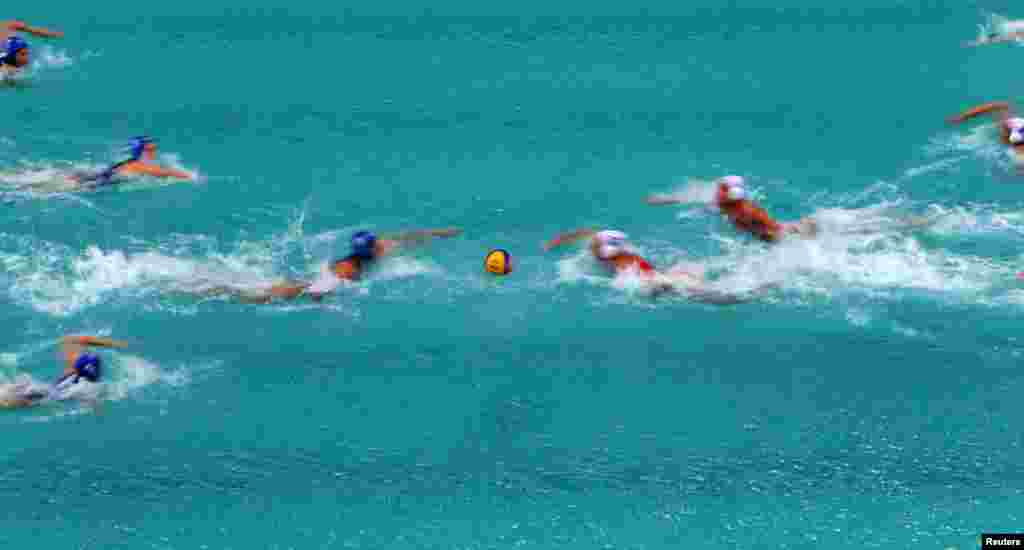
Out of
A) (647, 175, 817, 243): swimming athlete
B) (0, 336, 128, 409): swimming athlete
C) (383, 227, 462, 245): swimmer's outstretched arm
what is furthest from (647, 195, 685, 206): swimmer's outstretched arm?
(0, 336, 128, 409): swimming athlete

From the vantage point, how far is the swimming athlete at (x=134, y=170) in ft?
174

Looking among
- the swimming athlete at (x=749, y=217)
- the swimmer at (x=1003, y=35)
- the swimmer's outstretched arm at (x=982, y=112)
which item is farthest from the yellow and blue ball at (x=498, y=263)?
the swimmer at (x=1003, y=35)

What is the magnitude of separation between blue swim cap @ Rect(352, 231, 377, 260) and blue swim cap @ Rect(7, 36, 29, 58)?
17936 mm

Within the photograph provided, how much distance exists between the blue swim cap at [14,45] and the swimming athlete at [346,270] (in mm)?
15947

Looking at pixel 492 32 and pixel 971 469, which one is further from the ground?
pixel 492 32

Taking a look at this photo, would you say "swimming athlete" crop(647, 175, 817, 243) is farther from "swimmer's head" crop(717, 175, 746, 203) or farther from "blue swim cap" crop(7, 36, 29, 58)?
"blue swim cap" crop(7, 36, 29, 58)

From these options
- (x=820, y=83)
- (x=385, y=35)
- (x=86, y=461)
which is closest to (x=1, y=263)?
(x=86, y=461)

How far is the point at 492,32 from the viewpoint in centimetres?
6078

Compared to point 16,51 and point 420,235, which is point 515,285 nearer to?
point 420,235

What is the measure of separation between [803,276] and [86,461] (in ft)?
77.1

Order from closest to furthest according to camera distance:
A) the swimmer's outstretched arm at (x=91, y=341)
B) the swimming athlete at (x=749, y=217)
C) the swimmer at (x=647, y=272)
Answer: the swimmer's outstretched arm at (x=91, y=341) → the swimmer at (x=647, y=272) → the swimming athlete at (x=749, y=217)

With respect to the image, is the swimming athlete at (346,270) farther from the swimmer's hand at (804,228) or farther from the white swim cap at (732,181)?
the swimmer's hand at (804,228)

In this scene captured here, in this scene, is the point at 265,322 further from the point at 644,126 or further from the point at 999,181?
the point at 999,181

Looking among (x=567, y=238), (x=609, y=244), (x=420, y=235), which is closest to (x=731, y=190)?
(x=609, y=244)
